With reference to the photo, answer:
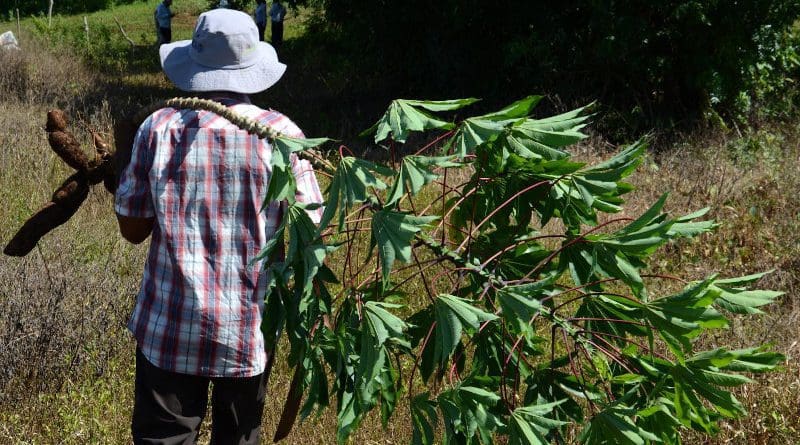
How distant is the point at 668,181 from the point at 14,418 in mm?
5030

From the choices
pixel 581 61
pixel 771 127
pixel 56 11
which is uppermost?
pixel 581 61

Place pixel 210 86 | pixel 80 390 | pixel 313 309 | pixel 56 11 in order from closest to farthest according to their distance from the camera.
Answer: pixel 313 309 < pixel 210 86 < pixel 80 390 < pixel 56 11

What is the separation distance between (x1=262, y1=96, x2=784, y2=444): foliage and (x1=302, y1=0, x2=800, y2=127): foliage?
6.62 metres

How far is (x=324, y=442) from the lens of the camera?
3.58 meters

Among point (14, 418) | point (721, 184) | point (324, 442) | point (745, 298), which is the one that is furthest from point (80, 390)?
point (721, 184)

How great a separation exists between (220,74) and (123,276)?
2.72 m

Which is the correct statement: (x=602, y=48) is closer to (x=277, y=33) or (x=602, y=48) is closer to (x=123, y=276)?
(x=123, y=276)

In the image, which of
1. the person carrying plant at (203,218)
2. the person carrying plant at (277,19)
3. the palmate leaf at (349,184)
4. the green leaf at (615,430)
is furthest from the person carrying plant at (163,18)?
the green leaf at (615,430)

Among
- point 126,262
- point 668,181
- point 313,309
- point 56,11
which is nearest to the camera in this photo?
point 313,309

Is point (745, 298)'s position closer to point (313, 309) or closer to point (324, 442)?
point (313, 309)

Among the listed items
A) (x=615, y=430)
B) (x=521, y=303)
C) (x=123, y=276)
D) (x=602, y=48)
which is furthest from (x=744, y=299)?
(x=602, y=48)

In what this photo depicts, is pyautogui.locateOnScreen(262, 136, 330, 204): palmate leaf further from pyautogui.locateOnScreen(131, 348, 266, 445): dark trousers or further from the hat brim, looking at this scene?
pyautogui.locateOnScreen(131, 348, 266, 445): dark trousers

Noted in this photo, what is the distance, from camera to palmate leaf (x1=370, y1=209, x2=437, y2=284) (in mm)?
1824

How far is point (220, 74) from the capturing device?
8.25 feet
